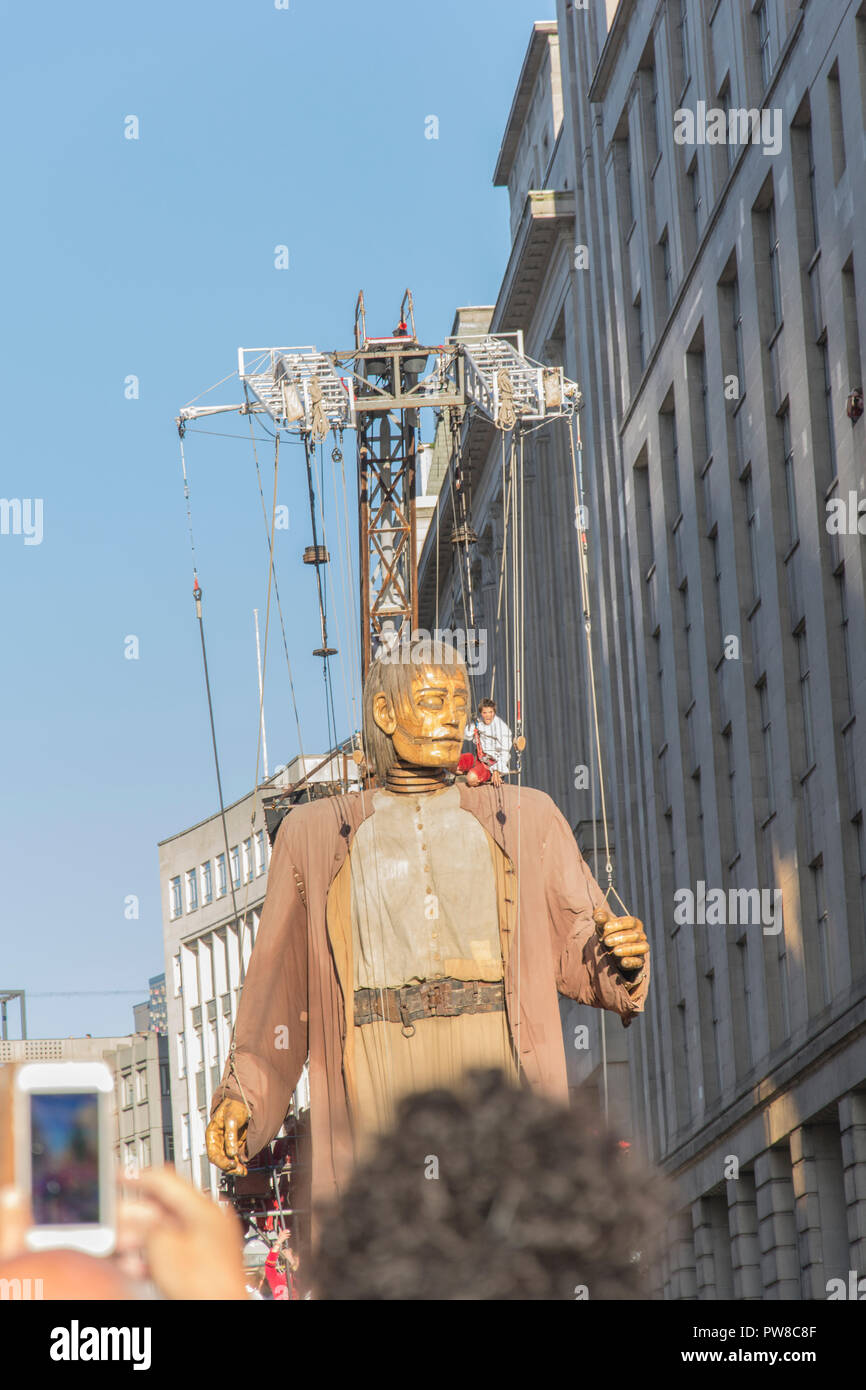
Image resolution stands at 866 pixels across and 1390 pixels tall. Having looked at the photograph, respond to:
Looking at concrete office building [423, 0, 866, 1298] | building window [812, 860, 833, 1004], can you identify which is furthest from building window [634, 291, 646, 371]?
building window [812, 860, 833, 1004]

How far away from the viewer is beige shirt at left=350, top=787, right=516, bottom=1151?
9.92m

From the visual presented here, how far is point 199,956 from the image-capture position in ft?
336

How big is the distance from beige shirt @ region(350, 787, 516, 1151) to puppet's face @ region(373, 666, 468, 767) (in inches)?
8.0

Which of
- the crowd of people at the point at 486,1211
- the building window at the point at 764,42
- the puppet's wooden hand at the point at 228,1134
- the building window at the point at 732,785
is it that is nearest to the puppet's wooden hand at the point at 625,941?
the puppet's wooden hand at the point at 228,1134

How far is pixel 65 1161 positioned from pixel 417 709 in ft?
22.9

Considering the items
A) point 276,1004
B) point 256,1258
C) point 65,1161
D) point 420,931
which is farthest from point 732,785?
point 65,1161

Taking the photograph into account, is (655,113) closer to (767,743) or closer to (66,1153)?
(767,743)

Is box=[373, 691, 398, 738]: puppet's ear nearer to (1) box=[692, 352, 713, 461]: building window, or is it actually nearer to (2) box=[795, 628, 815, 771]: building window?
(2) box=[795, 628, 815, 771]: building window

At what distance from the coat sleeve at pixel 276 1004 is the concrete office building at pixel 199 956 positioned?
273ft

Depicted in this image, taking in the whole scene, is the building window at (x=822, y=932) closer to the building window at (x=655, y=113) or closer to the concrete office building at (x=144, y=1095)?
the building window at (x=655, y=113)

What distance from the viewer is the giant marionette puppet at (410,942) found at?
9914mm

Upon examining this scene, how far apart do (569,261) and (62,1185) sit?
53742mm
